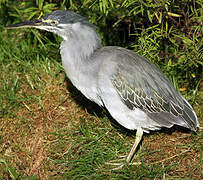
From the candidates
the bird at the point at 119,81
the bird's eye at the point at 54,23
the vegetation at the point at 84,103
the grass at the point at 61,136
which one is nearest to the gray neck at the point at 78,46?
the bird at the point at 119,81

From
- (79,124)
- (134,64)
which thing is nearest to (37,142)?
(79,124)

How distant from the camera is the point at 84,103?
4.41 meters

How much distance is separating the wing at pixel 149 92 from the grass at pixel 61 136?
38 cm

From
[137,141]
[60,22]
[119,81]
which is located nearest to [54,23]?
[60,22]

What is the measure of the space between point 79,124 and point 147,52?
125 cm

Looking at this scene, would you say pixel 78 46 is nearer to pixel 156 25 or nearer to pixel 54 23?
pixel 54 23

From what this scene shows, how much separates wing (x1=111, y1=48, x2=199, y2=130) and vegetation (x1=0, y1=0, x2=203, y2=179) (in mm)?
369

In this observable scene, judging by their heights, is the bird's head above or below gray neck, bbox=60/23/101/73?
above

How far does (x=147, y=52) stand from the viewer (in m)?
4.11

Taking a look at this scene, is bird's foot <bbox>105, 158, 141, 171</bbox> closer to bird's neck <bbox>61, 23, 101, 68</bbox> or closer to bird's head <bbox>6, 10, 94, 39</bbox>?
bird's neck <bbox>61, 23, 101, 68</bbox>

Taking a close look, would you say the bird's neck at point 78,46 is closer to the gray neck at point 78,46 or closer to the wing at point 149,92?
the gray neck at point 78,46

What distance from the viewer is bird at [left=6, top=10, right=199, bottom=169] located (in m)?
3.48

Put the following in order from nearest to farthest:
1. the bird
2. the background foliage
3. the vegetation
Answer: the bird, the vegetation, the background foliage

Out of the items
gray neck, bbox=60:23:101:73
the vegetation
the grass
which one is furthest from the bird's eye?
the grass
